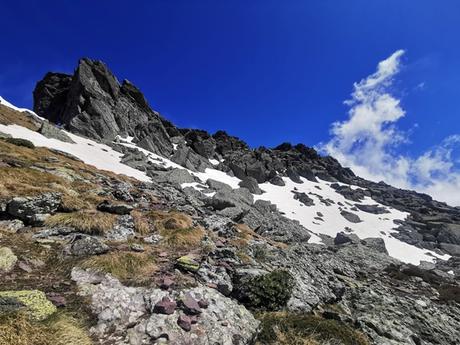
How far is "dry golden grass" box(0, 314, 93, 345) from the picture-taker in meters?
6.10

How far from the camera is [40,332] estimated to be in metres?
6.41

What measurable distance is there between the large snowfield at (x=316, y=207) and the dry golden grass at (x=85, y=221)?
39659 mm

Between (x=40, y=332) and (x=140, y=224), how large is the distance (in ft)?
29.5

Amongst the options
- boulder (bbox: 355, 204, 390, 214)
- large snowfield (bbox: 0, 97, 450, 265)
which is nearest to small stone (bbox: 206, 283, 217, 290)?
large snowfield (bbox: 0, 97, 450, 265)

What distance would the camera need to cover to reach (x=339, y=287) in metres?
15.5

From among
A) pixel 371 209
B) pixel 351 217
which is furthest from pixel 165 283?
pixel 371 209

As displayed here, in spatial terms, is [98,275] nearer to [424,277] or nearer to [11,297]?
[11,297]

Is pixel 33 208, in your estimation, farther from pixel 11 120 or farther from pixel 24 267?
pixel 11 120

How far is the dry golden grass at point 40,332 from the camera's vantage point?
6098mm

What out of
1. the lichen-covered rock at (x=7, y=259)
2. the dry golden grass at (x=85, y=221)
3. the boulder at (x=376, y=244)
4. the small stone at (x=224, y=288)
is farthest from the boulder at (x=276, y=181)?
the lichen-covered rock at (x=7, y=259)

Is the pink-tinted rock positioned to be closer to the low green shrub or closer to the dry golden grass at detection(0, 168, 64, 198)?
the low green shrub

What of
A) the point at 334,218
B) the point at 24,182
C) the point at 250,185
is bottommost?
the point at 24,182

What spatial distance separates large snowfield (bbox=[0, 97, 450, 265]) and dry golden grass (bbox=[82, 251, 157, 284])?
43.4 meters

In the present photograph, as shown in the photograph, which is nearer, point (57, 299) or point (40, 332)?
point (40, 332)
